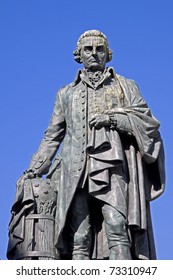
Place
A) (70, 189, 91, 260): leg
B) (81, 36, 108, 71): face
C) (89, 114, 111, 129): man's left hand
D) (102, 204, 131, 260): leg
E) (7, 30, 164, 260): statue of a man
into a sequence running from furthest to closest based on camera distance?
(81, 36, 108, 71): face < (89, 114, 111, 129): man's left hand < (70, 189, 91, 260): leg < (7, 30, 164, 260): statue of a man < (102, 204, 131, 260): leg

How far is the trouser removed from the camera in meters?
12.5

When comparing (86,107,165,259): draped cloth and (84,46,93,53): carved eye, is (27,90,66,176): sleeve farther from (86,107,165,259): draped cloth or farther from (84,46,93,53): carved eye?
(86,107,165,259): draped cloth

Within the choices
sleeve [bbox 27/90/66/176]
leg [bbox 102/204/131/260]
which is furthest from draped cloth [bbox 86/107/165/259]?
sleeve [bbox 27/90/66/176]

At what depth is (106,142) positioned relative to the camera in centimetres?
1294

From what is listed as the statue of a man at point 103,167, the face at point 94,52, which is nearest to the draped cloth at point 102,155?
the statue of a man at point 103,167

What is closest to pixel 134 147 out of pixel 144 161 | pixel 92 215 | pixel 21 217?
pixel 144 161

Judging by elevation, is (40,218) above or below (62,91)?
below

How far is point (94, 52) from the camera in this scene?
1373cm

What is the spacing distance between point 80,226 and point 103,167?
978mm
